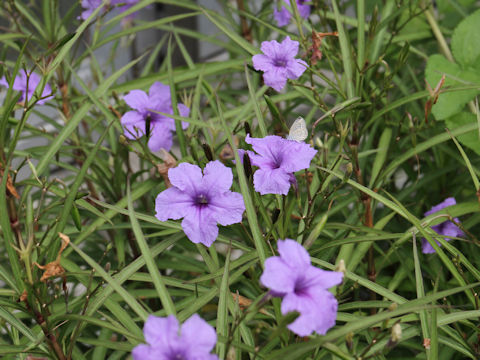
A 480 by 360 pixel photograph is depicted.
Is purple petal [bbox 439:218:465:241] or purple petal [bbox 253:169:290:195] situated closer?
purple petal [bbox 253:169:290:195]

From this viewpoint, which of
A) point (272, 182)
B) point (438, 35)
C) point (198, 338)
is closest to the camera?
point (198, 338)

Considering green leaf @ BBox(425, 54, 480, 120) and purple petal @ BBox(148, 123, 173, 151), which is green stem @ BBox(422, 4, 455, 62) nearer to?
green leaf @ BBox(425, 54, 480, 120)

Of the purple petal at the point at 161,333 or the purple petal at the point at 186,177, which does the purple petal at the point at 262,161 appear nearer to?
the purple petal at the point at 186,177

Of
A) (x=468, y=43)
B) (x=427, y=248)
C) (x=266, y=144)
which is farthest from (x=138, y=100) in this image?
(x=468, y=43)

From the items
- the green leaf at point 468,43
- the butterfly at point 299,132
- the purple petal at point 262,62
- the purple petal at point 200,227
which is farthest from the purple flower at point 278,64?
the green leaf at point 468,43

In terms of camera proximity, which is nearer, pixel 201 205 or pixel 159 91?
pixel 201 205

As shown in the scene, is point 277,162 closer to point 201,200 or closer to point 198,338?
point 201,200

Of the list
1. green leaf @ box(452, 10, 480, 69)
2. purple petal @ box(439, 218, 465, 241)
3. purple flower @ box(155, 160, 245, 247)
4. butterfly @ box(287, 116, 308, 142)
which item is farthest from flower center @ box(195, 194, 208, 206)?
green leaf @ box(452, 10, 480, 69)
